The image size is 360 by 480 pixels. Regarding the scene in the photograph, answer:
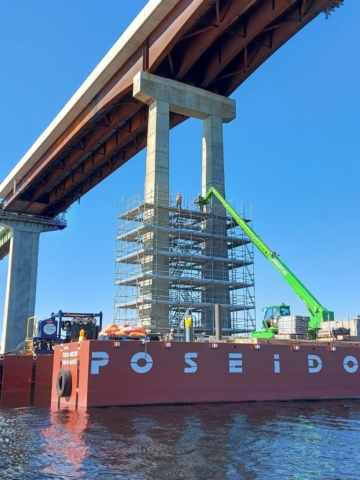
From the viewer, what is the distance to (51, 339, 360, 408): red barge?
63.9 ft

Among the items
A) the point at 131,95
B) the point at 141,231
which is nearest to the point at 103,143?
the point at 131,95

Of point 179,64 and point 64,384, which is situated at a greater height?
point 179,64

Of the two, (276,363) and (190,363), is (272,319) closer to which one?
(276,363)

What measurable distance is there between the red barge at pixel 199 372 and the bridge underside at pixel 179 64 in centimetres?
2268

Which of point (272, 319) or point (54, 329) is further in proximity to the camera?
point (54, 329)

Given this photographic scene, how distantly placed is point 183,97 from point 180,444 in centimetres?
3288

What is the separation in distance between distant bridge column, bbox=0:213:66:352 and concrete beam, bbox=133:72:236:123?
105 ft

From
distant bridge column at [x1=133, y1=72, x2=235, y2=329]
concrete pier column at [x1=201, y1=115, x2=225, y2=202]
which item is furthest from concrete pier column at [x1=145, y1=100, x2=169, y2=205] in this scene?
concrete pier column at [x1=201, y1=115, x2=225, y2=202]

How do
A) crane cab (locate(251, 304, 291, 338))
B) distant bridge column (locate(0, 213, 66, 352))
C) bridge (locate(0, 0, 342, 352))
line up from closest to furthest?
crane cab (locate(251, 304, 291, 338)) < bridge (locate(0, 0, 342, 352)) < distant bridge column (locate(0, 213, 66, 352))

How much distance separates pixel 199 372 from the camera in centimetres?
2109

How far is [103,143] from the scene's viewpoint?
174ft

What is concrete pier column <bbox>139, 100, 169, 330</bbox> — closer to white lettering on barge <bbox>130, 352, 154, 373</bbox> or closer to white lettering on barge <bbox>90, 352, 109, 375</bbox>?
white lettering on barge <bbox>130, 352, 154, 373</bbox>

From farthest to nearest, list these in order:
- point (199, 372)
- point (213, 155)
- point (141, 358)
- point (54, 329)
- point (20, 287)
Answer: point (20, 287)
point (213, 155)
point (54, 329)
point (199, 372)
point (141, 358)

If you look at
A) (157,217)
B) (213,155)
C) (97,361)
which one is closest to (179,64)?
(213,155)
